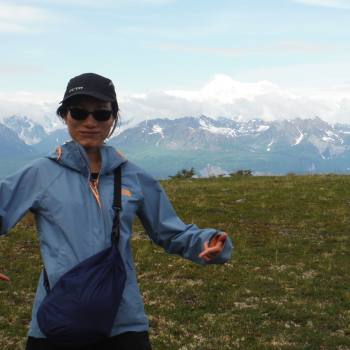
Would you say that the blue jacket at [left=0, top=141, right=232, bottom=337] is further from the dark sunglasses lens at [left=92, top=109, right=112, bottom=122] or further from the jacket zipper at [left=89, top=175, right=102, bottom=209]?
the dark sunglasses lens at [left=92, top=109, right=112, bottom=122]

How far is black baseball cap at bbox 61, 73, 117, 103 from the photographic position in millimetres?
5445

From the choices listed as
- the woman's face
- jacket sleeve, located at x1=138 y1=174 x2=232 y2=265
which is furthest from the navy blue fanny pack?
the woman's face

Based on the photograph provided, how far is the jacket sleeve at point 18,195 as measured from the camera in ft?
17.1

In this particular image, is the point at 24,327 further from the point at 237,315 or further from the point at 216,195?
the point at 216,195

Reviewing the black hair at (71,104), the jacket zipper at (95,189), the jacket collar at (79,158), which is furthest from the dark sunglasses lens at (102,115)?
the jacket zipper at (95,189)

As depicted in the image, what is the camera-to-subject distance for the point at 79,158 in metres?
5.39

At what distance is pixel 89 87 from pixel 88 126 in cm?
39

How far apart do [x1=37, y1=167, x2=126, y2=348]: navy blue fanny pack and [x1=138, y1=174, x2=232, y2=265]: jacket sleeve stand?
0.88 meters

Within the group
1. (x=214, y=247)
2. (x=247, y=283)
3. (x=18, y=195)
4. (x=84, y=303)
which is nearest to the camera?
(x=84, y=303)

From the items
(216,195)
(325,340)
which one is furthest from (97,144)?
(216,195)

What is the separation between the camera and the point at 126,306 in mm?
5242

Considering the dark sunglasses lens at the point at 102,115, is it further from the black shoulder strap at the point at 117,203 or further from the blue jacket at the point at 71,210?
the black shoulder strap at the point at 117,203

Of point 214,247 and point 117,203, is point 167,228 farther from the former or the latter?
point 117,203

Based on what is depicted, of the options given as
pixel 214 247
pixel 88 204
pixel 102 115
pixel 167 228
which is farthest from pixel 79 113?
pixel 214 247
